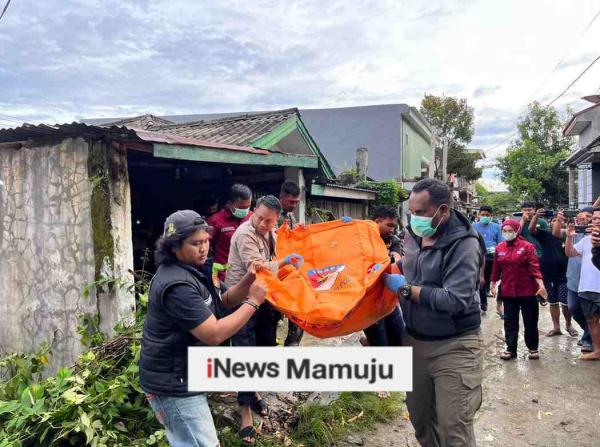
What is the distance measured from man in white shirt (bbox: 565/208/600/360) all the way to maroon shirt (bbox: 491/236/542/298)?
434 millimetres

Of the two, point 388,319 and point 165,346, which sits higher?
point 165,346

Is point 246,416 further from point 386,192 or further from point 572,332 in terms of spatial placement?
point 386,192

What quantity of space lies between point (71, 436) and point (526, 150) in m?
26.4

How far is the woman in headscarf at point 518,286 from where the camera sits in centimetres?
541

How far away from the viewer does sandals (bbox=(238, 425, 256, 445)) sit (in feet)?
11.0

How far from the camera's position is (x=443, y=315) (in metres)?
2.55

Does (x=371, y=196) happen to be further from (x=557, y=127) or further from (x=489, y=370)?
(x=557, y=127)

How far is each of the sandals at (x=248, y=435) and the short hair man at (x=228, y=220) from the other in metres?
1.53

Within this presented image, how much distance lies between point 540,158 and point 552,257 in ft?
69.2

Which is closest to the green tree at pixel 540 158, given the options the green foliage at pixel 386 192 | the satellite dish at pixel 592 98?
the satellite dish at pixel 592 98

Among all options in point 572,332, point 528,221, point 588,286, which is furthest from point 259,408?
point 572,332

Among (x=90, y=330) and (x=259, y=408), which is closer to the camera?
(x=259, y=408)

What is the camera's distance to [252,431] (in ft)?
11.3

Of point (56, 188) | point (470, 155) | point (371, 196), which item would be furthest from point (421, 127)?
point (56, 188)
